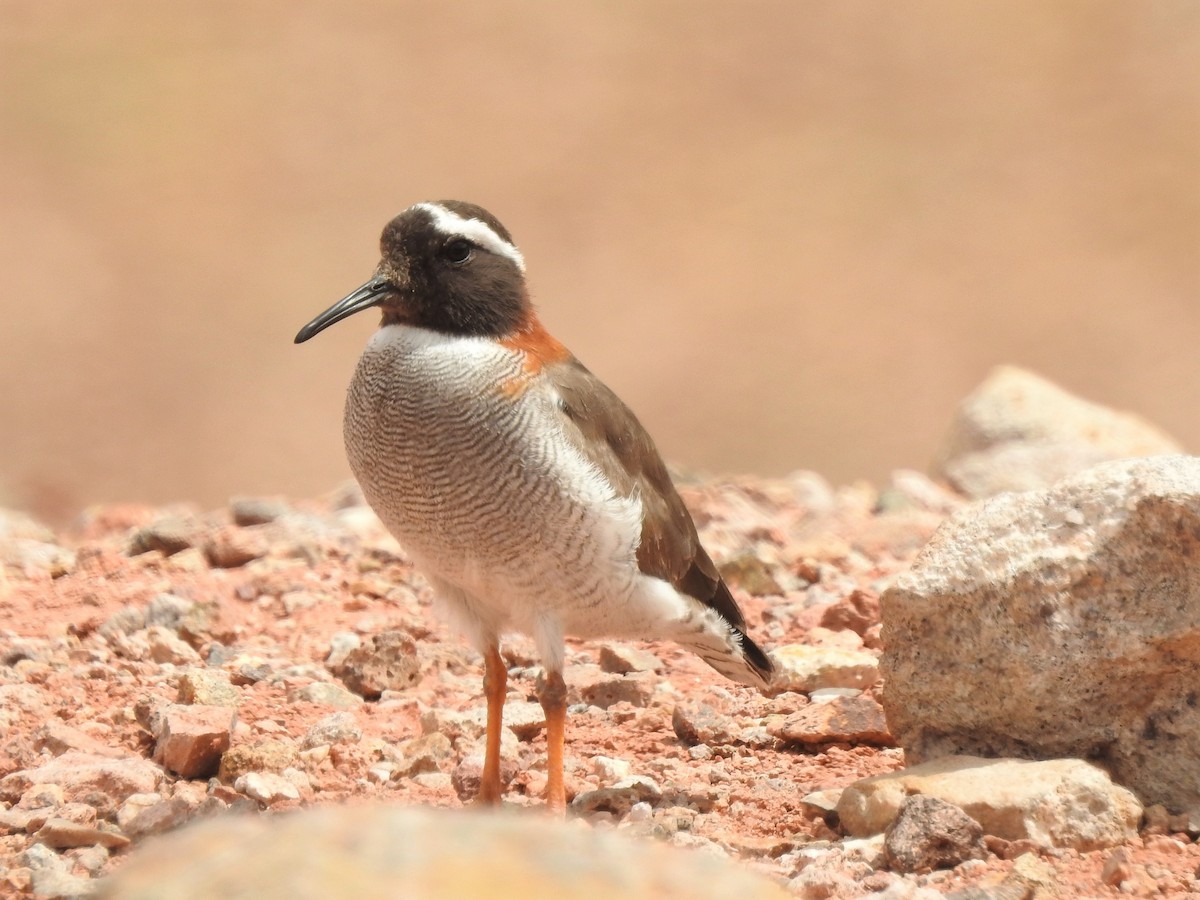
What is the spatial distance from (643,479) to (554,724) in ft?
4.31

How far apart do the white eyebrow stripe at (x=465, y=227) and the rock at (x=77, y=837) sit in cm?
306

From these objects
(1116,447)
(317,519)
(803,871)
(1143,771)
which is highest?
(1116,447)

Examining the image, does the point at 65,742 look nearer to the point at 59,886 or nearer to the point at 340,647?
the point at 59,886

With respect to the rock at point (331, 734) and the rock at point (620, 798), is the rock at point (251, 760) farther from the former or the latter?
the rock at point (620, 798)

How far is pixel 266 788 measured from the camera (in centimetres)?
664

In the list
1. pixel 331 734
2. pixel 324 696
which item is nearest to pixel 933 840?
pixel 331 734

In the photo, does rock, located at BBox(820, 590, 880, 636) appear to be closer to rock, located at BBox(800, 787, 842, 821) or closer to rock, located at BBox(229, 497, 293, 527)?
rock, located at BBox(800, 787, 842, 821)

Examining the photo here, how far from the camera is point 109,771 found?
6.63 meters

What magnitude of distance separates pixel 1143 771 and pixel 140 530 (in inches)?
286

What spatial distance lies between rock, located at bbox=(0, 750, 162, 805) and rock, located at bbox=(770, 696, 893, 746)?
9.79 ft

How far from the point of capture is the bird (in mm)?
6969

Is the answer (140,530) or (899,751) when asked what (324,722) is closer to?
(899,751)

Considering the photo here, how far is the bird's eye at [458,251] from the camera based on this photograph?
7.40 m

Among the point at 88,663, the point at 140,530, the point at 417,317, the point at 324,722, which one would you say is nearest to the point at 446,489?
the point at 417,317
